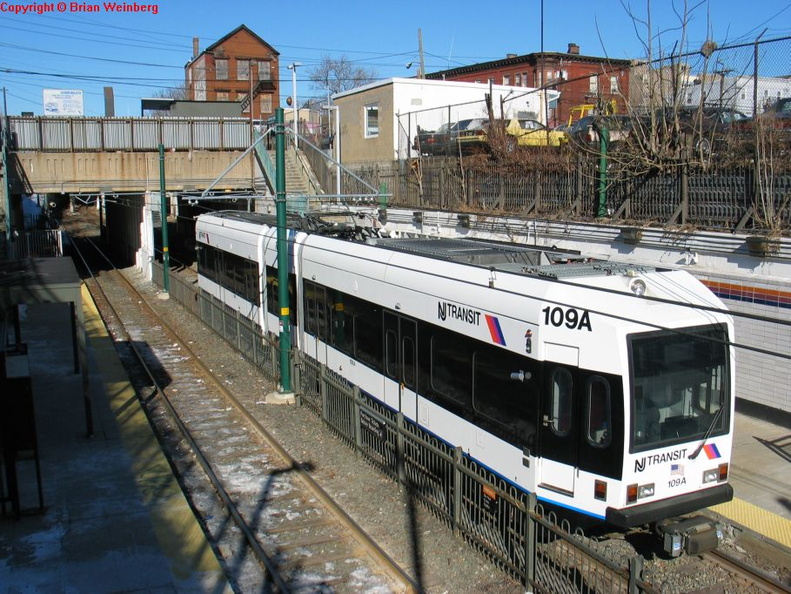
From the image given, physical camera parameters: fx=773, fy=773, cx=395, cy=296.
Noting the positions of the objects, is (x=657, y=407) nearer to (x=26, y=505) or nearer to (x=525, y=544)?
(x=525, y=544)

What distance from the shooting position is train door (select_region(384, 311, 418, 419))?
398 inches

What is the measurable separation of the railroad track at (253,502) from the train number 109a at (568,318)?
2965mm

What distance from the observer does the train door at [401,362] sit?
33.1 feet

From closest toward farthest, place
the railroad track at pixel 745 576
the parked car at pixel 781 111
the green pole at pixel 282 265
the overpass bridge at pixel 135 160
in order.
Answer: the railroad track at pixel 745 576
the green pole at pixel 282 265
the parked car at pixel 781 111
the overpass bridge at pixel 135 160

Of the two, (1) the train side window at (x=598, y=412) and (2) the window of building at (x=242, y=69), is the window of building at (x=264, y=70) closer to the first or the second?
(2) the window of building at (x=242, y=69)

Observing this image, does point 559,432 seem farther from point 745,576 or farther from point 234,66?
point 234,66

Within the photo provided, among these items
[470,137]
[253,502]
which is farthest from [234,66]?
[253,502]

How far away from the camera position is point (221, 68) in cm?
7262

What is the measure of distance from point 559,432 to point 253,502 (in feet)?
14.9

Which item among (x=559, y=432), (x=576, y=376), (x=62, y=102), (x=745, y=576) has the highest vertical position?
(x=62, y=102)

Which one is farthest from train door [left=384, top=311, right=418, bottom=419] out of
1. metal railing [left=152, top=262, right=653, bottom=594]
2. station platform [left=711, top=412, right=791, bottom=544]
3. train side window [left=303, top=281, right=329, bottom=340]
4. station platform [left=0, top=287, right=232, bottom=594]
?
station platform [left=711, top=412, right=791, bottom=544]

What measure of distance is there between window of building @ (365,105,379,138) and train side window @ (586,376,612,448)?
2708 cm

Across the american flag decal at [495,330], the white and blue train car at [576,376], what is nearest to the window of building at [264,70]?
the white and blue train car at [576,376]

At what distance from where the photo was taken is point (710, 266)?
43.8ft
